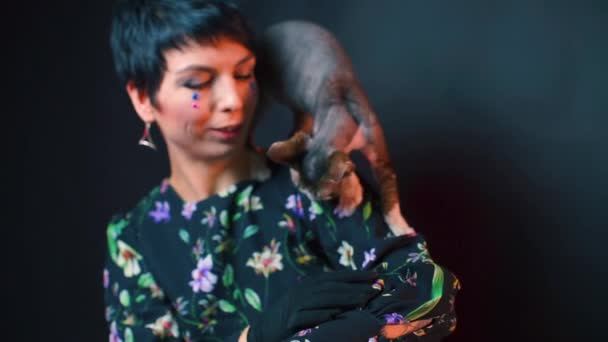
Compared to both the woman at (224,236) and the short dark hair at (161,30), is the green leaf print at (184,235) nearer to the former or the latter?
the woman at (224,236)

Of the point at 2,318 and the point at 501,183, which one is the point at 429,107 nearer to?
the point at 501,183

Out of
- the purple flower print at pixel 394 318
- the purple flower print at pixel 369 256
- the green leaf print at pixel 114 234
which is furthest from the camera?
the green leaf print at pixel 114 234

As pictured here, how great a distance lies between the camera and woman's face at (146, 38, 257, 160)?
3.56 ft

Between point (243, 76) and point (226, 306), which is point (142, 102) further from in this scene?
point (226, 306)

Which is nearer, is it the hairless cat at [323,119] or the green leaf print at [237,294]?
the hairless cat at [323,119]

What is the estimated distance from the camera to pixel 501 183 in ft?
4.24

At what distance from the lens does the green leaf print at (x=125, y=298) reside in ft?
4.04

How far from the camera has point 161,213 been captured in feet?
4.16

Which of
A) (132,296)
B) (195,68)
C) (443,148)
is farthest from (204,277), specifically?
(443,148)

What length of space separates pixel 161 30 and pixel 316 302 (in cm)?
48

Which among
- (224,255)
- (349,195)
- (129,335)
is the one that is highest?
(349,195)

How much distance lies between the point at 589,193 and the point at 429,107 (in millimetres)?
338

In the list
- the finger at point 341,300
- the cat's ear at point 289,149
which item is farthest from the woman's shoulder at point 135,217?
the finger at point 341,300

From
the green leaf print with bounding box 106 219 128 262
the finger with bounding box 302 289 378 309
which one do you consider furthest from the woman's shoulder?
the finger with bounding box 302 289 378 309
